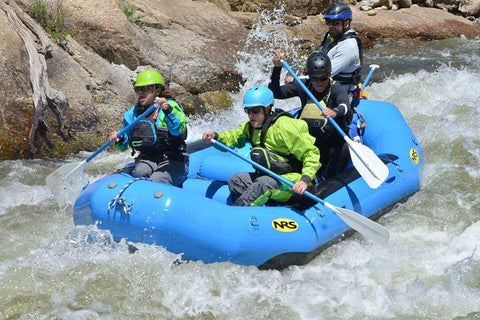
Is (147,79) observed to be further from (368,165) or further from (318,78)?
(368,165)

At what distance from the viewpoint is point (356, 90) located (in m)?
6.34

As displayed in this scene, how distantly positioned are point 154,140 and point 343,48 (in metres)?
2.02

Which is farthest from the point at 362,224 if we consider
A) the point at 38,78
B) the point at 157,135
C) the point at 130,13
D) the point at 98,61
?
the point at 130,13

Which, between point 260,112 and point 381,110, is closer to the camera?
point 260,112

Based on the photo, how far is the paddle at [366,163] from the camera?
538 centimetres

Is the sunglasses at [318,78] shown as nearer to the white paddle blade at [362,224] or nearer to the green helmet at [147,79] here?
the white paddle blade at [362,224]

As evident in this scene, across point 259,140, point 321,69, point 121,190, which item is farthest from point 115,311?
point 321,69

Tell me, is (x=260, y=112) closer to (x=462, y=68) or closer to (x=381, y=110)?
(x=381, y=110)

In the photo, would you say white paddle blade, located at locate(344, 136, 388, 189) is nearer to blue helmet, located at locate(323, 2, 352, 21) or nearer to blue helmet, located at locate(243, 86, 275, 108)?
blue helmet, located at locate(243, 86, 275, 108)

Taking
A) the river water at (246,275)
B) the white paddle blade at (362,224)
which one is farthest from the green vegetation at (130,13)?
the white paddle blade at (362,224)

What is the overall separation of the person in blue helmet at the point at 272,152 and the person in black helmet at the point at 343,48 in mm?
1329

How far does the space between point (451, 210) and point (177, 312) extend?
2842 mm

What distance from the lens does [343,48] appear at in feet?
20.0

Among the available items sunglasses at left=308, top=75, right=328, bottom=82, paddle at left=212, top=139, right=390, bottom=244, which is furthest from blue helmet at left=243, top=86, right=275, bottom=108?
sunglasses at left=308, top=75, right=328, bottom=82
